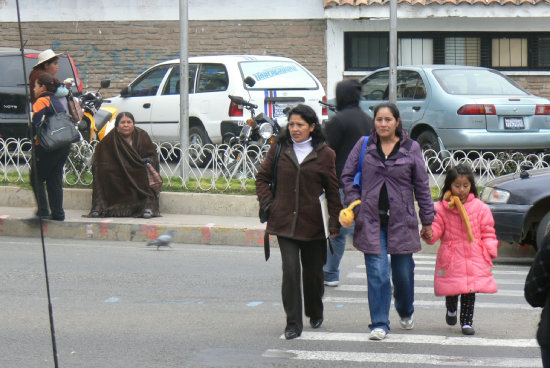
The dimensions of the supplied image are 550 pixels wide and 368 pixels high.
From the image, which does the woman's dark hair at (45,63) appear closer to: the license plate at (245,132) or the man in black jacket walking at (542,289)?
the license plate at (245,132)

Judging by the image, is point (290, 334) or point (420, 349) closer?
point (420, 349)

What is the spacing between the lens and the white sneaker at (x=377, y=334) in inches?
264

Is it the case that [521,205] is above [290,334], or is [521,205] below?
above

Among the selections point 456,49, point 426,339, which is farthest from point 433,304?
point 456,49

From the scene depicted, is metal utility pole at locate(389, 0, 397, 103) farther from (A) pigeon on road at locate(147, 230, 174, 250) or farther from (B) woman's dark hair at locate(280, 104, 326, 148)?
(B) woman's dark hair at locate(280, 104, 326, 148)

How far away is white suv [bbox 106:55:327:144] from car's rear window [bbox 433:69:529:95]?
1.86 meters

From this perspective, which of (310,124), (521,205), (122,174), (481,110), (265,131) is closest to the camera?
(310,124)

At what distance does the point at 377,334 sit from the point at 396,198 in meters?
0.90

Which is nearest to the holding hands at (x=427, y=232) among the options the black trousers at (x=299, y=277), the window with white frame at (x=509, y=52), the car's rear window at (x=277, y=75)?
the black trousers at (x=299, y=277)

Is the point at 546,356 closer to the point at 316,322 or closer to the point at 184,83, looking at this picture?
the point at 316,322

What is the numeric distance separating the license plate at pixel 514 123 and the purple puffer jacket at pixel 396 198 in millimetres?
7747

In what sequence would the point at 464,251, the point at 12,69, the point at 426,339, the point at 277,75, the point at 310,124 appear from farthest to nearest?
the point at 12,69
the point at 277,75
the point at 464,251
the point at 310,124
the point at 426,339

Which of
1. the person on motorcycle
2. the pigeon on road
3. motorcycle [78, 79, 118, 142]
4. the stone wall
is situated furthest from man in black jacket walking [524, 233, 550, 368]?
the stone wall

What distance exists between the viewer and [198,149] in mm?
14562
